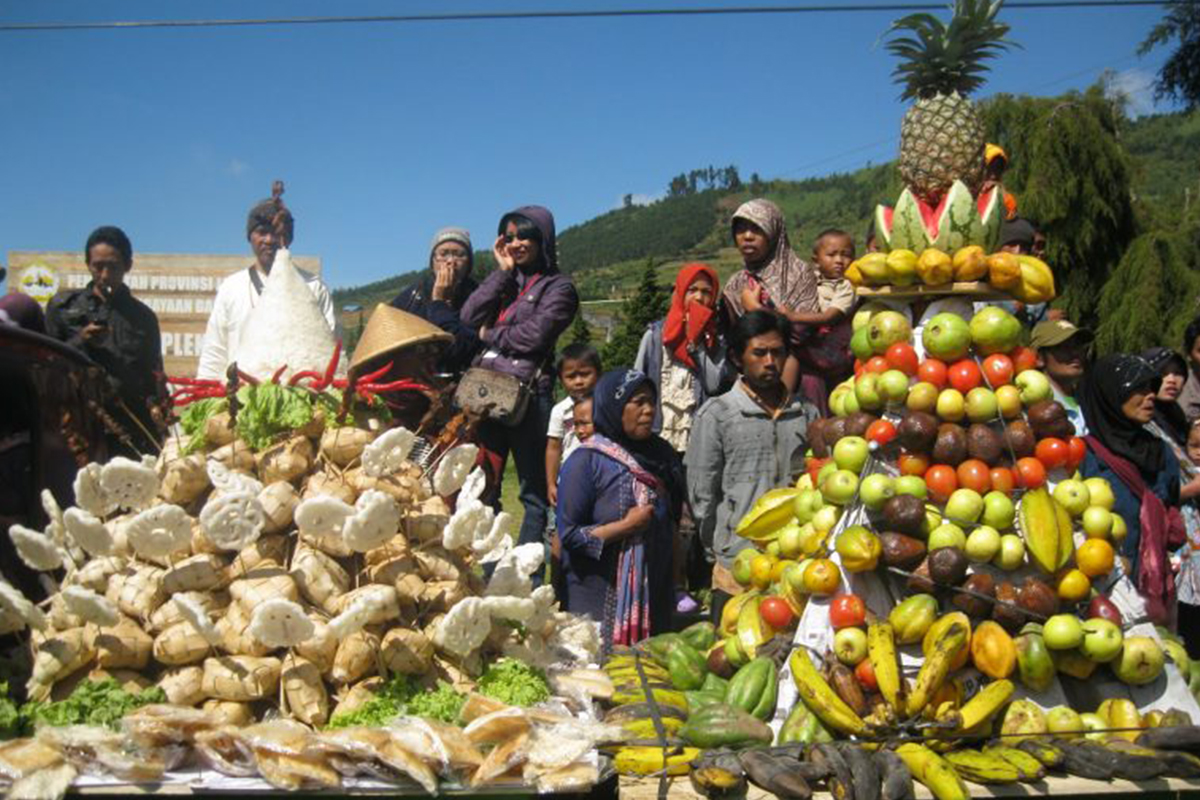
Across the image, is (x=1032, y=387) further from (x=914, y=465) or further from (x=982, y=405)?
(x=914, y=465)

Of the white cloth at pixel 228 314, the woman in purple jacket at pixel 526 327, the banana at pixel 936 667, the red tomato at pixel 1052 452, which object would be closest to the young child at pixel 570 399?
the woman in purple jacket at pixel 526 327

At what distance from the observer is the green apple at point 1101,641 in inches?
128

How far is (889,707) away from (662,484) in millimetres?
1983

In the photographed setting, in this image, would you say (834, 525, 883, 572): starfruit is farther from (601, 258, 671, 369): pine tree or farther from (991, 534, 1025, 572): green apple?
(601, 258, 671, 369): pine tree

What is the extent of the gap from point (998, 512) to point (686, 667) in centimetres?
135

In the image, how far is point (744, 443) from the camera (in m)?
4.92

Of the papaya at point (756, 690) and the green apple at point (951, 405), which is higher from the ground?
the green apple at point (951, 405)

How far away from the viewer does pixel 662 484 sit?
194 inches

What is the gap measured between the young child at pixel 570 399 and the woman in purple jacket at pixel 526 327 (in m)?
0.11

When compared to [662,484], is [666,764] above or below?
below

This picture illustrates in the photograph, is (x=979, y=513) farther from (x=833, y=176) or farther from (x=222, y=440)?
(x=833, y=176)

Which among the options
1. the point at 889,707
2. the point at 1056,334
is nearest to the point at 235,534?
the point at 889,707

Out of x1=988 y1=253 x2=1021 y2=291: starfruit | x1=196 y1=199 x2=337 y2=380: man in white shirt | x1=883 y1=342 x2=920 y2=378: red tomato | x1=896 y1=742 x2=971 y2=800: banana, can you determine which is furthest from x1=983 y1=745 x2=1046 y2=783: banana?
x1=196 y1=199 x2=337 y2=380: man in white shirt

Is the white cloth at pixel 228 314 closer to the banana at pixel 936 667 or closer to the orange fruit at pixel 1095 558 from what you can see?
the banana at pixel 936 667
